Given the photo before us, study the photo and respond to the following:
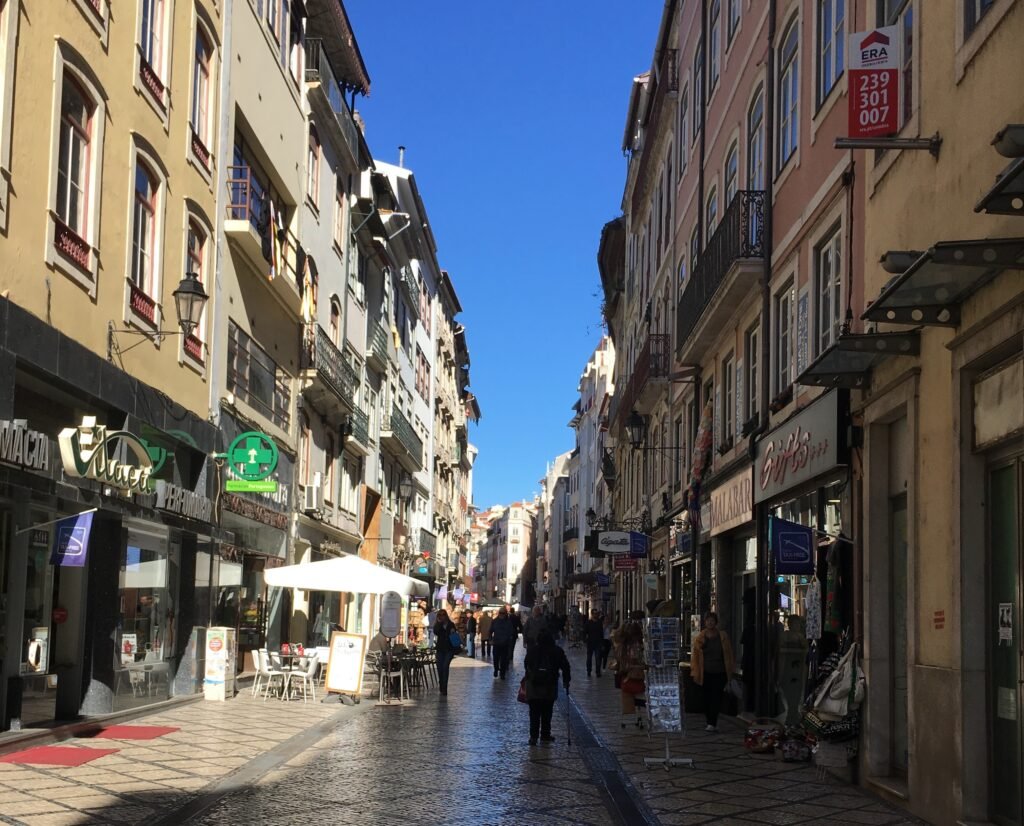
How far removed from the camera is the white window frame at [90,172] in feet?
45.2

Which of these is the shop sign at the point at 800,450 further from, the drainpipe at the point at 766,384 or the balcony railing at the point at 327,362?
the balcony railing at the point at 327,362

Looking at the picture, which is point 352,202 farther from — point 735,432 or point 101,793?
point 101,793

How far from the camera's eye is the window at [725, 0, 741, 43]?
75.3 feet

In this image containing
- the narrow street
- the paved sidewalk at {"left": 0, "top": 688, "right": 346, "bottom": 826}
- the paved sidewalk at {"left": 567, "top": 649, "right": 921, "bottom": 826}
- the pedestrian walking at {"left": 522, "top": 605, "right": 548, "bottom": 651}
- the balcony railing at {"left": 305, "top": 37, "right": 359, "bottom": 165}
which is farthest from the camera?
the balcony railing at {"left": 305, "top": 37, "right": 359, "bottom": 165}

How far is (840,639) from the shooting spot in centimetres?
1347

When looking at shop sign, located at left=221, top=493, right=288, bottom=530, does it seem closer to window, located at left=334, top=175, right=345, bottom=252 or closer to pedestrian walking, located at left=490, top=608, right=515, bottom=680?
pedestrian walking, located at left=490, top=608, right=515, bottom=680

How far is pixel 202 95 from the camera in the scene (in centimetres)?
2117

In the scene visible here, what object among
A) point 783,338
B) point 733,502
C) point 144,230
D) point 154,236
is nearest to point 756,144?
point 783,338

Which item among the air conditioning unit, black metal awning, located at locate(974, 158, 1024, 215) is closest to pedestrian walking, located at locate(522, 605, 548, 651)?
black metal awning, located at locate(974, 158, 1024, 215)

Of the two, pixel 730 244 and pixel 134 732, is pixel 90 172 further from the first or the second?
pixel 730 244

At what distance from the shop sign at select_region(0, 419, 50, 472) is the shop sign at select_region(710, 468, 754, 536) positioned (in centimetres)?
1036

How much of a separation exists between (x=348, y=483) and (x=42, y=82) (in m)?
25.1

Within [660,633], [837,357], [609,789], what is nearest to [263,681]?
[660,633]

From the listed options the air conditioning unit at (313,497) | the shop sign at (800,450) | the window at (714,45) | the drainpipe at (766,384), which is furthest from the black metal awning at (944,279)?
the air conditioning unit at (313,497)
